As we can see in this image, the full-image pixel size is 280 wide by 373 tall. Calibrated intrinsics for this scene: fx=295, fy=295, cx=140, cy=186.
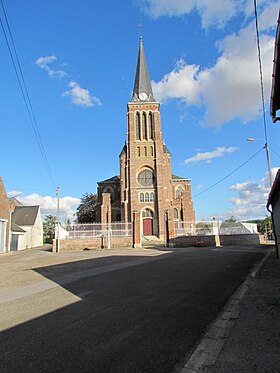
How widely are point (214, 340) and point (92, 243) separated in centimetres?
2874

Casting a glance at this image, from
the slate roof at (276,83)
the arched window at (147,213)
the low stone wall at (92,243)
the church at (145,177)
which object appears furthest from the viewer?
the arched window at (147,213)

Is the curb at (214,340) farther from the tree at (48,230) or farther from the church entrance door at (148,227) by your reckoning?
the tree at (48,230)

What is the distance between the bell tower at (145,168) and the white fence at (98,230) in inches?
393

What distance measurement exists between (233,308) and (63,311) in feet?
11.5

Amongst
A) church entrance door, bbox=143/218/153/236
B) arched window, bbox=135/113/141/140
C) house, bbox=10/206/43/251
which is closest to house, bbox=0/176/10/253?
house, bbox=10/206/43/251

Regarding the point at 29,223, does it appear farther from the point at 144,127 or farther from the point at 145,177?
the point at 144,127

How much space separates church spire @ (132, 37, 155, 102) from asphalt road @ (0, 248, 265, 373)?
149ft

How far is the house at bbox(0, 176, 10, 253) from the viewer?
3186 centimetres

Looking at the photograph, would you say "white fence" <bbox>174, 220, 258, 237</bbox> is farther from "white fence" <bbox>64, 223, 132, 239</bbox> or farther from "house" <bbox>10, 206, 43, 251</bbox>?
"house" <bbox>10, 206, 43, 251</bbox>

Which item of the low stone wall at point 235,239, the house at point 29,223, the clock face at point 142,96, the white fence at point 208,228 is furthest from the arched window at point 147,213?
the clock face at point 142,96

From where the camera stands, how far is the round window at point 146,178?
153 ft

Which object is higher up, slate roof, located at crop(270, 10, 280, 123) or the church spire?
the church spire

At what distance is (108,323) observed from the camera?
17.0 feet

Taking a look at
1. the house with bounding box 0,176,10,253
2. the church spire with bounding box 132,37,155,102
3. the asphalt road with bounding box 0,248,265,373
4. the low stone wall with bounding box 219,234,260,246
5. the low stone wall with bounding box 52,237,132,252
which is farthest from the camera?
the church spire with bounding box 132,37,155,102
